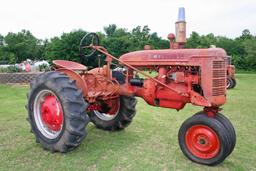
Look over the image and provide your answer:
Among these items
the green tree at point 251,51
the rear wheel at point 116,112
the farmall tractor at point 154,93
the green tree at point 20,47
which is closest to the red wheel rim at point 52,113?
the farmall tractor at point 154,93

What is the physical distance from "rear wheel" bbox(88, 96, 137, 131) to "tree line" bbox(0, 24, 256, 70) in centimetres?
96

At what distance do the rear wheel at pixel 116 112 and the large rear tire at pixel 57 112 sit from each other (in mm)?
945

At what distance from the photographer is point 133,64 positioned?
4699 millimetres

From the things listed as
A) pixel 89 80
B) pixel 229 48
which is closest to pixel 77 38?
pixel 89 80

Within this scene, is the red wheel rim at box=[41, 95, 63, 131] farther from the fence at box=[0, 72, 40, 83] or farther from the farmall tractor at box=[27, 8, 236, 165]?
the fence at box=[0, 72, 40, 83]

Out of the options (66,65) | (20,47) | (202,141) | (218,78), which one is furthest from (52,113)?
(20,47)

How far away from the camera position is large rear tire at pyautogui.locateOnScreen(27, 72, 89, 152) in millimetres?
4098

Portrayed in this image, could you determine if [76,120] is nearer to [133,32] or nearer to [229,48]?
[229,48]

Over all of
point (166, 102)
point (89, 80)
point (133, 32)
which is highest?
point (133, 32)

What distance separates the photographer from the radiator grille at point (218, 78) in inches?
154

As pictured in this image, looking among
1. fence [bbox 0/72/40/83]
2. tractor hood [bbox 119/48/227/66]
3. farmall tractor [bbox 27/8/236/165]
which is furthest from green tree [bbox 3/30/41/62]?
tractor hood [bbox 119/48/227/66]

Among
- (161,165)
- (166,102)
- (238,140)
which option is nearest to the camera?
(161,165)

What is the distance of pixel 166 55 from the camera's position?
14.0ft

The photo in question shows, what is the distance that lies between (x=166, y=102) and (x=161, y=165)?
98cm
